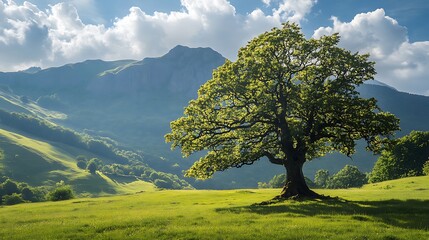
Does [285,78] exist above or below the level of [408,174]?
above

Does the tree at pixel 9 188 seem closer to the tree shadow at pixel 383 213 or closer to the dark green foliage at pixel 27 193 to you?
the dark green foliage at pixel 27 193

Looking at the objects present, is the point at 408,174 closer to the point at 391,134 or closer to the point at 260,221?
the point at 391,134

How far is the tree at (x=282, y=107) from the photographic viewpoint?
37812 millimetres

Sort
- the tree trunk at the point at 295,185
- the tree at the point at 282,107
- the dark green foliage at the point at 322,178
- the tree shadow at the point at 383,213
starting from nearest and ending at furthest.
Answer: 1. the tree shadow at the point at 383,213
2. the tree at the point at 282,107
3. the tree trunk at the point at 295,185
4. the dark green foliage at the point at 322,178

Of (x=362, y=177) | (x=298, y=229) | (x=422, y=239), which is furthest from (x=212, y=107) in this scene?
(x=362, y=177)

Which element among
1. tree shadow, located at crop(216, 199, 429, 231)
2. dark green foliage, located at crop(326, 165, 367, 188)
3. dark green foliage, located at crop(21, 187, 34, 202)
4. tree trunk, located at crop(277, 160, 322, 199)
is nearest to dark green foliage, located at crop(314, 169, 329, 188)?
dark green foliage, located at crop(326, 165, 367, 188)

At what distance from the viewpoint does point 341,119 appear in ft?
126

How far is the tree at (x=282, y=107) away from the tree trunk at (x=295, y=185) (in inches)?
4.4

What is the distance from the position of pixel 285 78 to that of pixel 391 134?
13.1 metres

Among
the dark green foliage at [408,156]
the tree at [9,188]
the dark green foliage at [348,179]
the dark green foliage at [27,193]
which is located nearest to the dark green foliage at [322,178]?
the dark green foliage at [348,179]

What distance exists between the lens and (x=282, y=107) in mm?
39938

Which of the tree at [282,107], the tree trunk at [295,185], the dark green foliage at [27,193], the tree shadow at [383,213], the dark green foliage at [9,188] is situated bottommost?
the dark green foliage at [27,193]

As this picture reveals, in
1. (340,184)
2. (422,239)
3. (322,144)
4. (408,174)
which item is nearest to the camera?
(422,239)

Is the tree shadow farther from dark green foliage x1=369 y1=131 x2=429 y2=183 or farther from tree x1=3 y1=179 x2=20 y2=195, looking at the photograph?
tree x1=3 y1=179 x2=20 y2=195
